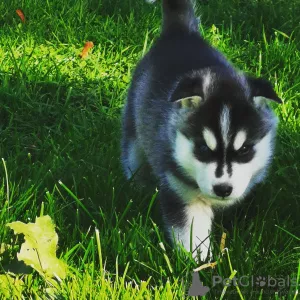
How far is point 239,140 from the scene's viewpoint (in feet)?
11.9

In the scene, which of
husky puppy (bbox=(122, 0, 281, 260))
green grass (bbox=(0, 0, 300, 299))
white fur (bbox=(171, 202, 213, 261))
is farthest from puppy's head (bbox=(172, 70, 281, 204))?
green grass (bbox=(0, 0, 300, 299))

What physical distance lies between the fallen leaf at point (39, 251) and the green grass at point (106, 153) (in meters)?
0.07

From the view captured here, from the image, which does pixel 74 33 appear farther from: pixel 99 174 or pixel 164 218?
pixel 164 218

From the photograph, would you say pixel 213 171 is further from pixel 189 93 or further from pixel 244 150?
pixel 189 93

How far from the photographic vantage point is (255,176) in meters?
3.96

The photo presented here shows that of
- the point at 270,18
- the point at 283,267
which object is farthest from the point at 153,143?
the point at 270,18

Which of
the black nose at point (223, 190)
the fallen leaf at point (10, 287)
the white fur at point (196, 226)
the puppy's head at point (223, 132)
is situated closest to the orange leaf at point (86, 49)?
the puppy's head at point (223, 132)

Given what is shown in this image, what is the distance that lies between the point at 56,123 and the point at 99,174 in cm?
115

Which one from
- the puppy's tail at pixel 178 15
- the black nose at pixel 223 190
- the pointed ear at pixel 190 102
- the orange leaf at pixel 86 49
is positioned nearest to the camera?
the black nose at pixel 223 190

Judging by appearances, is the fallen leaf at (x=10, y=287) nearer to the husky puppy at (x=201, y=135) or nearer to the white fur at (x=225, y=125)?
the husky puppy at (x=201, y=135)

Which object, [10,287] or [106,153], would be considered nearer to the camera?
[10,287]

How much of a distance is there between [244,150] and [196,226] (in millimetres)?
544

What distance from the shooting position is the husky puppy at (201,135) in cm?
362

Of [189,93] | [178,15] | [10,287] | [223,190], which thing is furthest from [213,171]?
[178,15]
